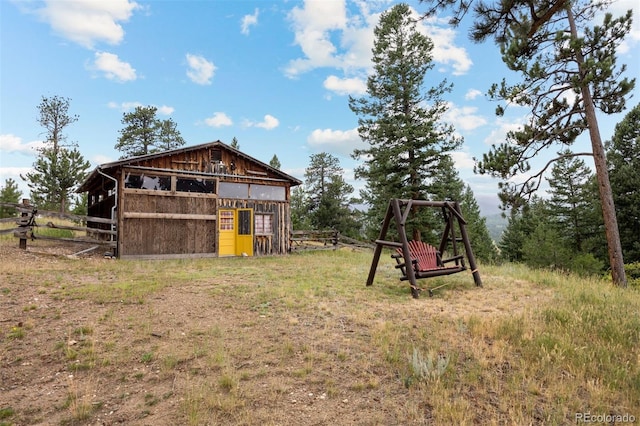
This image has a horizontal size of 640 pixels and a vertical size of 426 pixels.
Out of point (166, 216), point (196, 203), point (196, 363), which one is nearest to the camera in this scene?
point (196, 363)

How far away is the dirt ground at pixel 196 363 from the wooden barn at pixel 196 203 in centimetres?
740

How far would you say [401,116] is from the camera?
767 inches

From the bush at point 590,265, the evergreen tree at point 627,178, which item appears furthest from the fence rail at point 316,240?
the evergreen tree at point 627,178

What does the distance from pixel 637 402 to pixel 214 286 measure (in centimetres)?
741

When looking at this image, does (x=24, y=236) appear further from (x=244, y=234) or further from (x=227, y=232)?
(x=244, y=234)

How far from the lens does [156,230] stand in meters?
14.0

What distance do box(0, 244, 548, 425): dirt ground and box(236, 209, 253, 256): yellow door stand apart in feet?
31.2

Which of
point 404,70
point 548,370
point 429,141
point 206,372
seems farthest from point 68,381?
point 404,70

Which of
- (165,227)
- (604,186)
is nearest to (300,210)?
(165,227)

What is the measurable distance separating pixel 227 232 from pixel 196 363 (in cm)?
1236

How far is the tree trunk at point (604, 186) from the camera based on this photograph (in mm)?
9648

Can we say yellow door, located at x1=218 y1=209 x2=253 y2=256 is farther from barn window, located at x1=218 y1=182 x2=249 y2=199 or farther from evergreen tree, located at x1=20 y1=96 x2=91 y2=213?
evergreen tree, located at x1=20 y1=96 x2=91 y2=213

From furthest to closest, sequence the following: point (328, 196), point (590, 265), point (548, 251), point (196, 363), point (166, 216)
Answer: point (328, 196) < point (548, 251) < point (590, 265) < point (166, 216) < point (196, 363)

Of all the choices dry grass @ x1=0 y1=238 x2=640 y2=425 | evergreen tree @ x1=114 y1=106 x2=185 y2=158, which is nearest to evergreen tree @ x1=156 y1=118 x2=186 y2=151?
evergreen tree @ x1=114 y1=106 x2=185 y2=158
